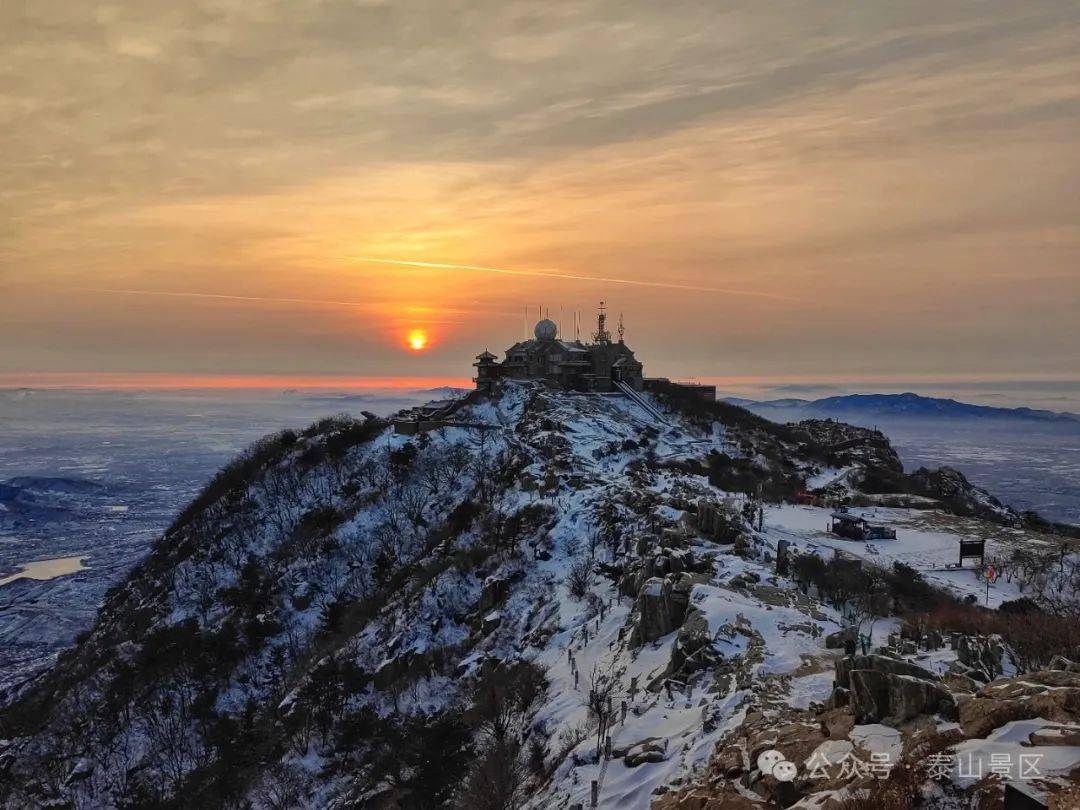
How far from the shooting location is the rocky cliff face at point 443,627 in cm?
1831

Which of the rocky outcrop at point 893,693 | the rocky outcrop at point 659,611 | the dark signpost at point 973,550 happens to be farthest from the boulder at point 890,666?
the dark signpost at point 973,550

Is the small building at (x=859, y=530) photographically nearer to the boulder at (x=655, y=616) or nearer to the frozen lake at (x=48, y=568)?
the boulder at (x=655, y=616)

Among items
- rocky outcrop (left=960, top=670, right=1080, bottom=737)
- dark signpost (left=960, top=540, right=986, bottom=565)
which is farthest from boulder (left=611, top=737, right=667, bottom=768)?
dark signpost (left=960, top=540, right=986, bottom=565)

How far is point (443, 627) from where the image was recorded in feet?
112

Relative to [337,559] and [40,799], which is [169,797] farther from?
[337,559]

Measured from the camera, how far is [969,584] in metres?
31.3

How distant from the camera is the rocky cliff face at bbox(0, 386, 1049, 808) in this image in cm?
1831

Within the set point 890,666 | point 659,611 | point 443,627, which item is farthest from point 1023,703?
point 443,627

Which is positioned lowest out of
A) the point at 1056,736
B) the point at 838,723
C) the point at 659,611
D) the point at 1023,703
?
the point at 659,611

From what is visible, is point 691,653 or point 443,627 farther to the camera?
point 443,627

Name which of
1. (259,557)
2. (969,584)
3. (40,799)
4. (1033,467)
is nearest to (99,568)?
(259,557)

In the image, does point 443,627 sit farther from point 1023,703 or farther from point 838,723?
point 1023,703

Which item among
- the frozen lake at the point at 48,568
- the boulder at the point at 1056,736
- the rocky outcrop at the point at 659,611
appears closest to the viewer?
the boulder at the point at 1056,736

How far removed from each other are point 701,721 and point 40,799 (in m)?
41.8
